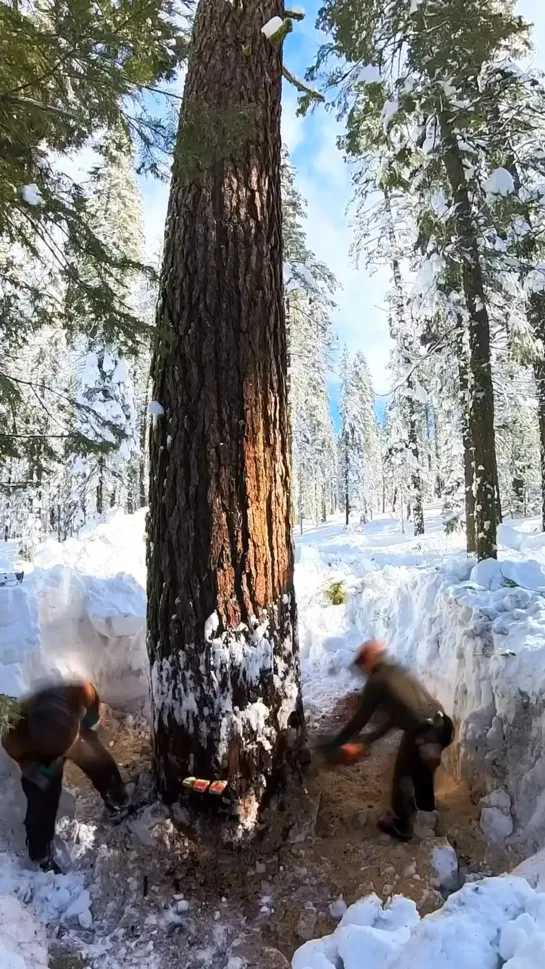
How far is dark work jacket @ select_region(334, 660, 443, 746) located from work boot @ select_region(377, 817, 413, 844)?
0.57 m

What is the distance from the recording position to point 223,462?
3740 mm

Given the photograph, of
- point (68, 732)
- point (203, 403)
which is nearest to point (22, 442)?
point (203, 403)

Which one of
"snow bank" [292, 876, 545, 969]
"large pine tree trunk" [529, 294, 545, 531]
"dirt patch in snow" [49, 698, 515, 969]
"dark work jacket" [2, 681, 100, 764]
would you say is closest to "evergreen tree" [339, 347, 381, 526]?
"large pine tree trunk" [529, 294, 545, 531]

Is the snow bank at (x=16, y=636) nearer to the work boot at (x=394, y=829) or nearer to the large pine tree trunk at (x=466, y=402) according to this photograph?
the work boot at (x=394, y=829)

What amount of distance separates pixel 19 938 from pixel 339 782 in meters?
2.17

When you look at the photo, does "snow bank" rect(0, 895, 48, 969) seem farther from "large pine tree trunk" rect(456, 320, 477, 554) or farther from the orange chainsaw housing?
"large pine tree trunk" rect(456, 320, 477, 554)

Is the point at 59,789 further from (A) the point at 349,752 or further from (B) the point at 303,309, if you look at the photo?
(B) the point at 303,309

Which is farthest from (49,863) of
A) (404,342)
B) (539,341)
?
(404,342)

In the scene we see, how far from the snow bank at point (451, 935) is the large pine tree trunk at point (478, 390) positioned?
295 inches

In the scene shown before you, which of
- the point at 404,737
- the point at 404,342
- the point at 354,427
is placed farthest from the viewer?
the point at 354,427

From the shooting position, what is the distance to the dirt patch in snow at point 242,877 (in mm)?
3025

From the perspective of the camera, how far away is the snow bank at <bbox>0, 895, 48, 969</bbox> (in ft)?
8.55

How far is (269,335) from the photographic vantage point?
4004mm

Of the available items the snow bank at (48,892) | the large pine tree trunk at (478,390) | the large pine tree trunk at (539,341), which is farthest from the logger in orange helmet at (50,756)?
the large pine tree trunk at (539,341)
